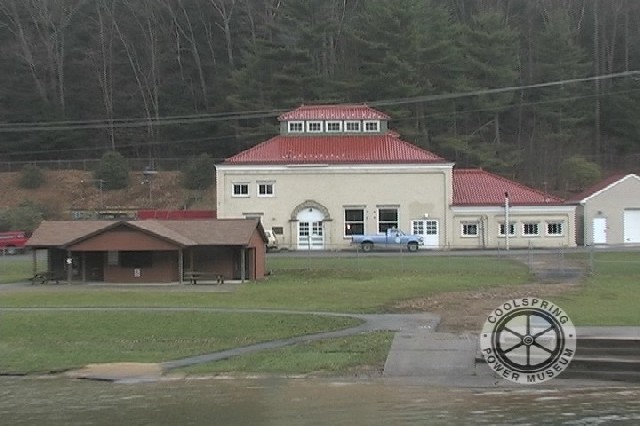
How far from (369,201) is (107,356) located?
44.5 m

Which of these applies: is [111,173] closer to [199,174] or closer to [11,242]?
[199,174]

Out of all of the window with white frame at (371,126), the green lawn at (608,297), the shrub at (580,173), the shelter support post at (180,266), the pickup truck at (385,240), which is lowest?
the green lawn at (608,297)

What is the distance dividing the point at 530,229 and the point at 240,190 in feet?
76.2

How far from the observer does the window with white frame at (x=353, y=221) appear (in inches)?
2564

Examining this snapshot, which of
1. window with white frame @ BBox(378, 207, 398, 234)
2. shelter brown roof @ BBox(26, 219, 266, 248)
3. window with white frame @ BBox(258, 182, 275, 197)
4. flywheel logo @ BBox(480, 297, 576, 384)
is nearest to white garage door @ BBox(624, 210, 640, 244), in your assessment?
window with white frame @ BBox(378, 207, 398, 234)

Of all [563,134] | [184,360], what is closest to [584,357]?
[184,360]

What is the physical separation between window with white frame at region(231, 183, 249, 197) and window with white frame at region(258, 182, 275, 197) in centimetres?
104

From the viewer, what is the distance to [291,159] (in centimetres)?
6550

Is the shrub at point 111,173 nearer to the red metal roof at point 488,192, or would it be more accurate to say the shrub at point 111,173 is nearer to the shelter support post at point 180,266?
the red metal roof at point 488,192

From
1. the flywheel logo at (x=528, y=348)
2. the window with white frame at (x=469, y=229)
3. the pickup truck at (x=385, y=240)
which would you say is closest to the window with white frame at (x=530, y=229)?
the window with white frame at (x=469, y=229)

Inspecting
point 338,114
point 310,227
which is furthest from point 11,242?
point 338,114

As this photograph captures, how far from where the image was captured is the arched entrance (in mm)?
64812

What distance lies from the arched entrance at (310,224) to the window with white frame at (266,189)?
8.10 feet

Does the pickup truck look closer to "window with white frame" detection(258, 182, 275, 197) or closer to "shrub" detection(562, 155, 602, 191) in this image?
"window with white frame" detection(258, 182, 275, 197)
